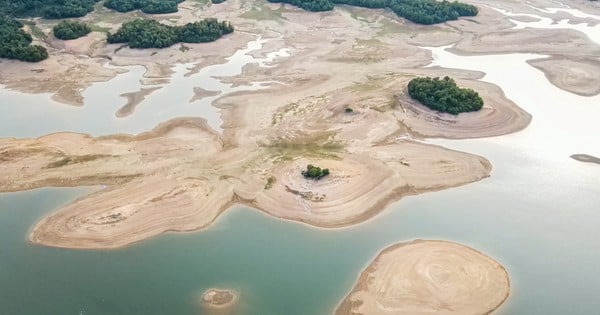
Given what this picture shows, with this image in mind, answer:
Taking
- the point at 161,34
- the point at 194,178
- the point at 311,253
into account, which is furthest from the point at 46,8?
the point at 311,253

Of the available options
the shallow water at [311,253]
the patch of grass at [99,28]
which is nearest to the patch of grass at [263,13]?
the patch of grass at [99,28]

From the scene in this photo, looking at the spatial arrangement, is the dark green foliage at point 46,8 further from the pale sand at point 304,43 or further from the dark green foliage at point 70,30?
the dark green foliage at point 70,30

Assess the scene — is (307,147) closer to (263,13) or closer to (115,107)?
(115,107)

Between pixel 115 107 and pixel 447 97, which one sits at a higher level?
pixel 447 97

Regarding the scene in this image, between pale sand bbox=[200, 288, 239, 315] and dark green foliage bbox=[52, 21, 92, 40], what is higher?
dark green foliage bbox=[52, 21, 92, 40]

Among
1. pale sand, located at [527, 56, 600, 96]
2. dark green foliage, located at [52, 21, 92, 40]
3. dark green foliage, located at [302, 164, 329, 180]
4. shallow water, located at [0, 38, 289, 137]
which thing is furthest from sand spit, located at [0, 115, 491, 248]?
dark green foliage, located at [52, 21, 92, 40]

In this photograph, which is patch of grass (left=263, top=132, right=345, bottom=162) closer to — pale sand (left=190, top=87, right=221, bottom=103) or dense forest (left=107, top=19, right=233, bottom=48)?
pale sand (left=190, top=87, right=221, bottom=103)
